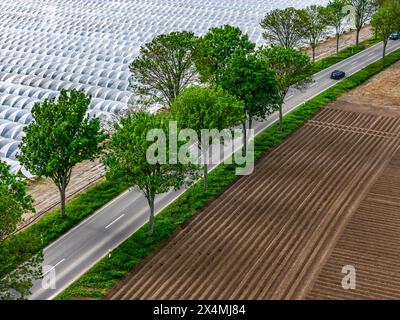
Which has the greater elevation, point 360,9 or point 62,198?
point 360,9

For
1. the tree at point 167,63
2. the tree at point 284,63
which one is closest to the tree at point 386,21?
the tree at point 284,63

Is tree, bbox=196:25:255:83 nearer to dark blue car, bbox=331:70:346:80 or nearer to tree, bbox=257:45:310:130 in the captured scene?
tree, bbox=257:45:310:130

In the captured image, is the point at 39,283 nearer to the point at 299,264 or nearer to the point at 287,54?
the point at 299,264

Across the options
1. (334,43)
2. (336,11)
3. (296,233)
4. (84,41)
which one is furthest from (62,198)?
(334,43)

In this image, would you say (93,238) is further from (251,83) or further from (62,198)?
(251,83)

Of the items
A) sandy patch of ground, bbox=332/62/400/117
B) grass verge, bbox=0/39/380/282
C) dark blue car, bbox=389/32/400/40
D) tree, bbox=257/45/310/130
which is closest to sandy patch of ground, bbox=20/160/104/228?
grass verge, bbox=0/39/380/282

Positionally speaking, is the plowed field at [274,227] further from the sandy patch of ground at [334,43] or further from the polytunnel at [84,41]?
the sandy patch of ground at [334,43]

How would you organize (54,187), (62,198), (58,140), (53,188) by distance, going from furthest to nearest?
(54,187)
(53,188)
(62,198)
(58,140)
